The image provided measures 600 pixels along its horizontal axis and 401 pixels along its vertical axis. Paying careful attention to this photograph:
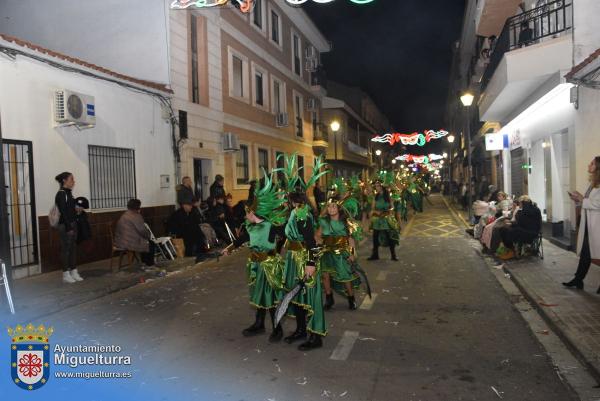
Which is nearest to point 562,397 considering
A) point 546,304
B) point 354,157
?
point 546,304

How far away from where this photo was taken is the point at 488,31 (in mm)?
18672

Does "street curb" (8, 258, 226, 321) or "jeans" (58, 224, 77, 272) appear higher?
"jeans" (58, 224, 77, 272)

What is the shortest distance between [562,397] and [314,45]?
91.0 ft

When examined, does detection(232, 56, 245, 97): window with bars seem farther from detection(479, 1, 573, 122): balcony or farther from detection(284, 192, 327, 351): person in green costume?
detection(284, 192, 327, 351): person in green costume

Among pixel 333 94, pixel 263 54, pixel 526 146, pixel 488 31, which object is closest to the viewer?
pixel 526 146

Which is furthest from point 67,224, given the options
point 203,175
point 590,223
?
point 590,223

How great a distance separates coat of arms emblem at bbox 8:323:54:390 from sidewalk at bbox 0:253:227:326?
3019 millimetres

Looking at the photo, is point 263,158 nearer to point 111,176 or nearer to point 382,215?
point 111,176

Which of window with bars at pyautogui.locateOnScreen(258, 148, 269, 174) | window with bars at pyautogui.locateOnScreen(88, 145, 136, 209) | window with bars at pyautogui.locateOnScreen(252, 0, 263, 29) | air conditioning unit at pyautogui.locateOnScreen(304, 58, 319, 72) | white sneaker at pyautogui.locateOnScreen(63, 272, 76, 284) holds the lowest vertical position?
white sneaker at pyautogui.locateOnScreen(63, 272, 76, 284)

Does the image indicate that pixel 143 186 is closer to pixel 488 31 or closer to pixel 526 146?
pixel 526 146

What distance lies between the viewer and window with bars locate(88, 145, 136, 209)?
1115 cm

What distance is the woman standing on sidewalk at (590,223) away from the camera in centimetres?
672

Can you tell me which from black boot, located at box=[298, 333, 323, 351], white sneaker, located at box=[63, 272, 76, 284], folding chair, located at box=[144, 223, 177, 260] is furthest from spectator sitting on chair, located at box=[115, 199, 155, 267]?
black boot, located at box=[298, 333, 323, 351]

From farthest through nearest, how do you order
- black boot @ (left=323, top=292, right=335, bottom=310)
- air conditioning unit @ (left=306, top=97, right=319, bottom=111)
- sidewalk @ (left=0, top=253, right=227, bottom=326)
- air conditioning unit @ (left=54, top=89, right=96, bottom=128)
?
air conditioning unit @ (left=306, top=97, right=319, bottom=111)
air conditioning unit @ (left=54, top=89, right=96, bottom=128)
sidewalk @ (left=0, top=253, right=227, bottom=326)
black boot @ (left=323, top=292, right=335, bottom=310)
